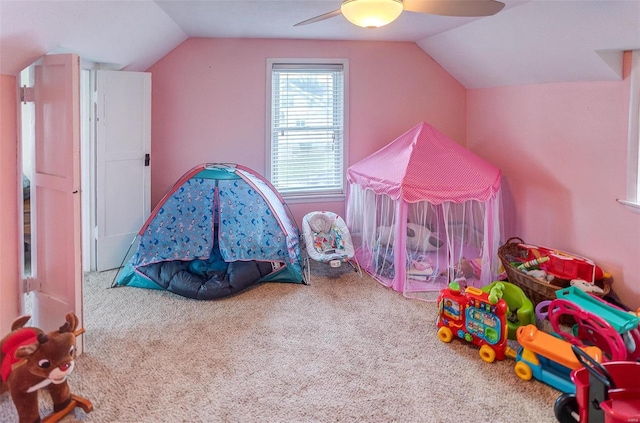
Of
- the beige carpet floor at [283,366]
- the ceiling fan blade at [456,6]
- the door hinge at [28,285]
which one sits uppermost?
the ceiling fan blade at [456,6]

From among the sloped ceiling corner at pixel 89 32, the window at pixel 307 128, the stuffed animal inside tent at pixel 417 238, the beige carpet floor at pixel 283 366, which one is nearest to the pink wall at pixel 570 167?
the stuffed animal inside tent at pixel 417 238

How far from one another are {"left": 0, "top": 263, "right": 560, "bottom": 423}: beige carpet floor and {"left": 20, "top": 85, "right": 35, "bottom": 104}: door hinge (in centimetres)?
136

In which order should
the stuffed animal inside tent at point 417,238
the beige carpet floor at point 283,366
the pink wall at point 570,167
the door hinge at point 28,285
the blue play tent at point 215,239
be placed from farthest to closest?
the stuffed animal inside tent at point 417,238 < the blue play tent at point 215,239 < the pink wall at point 570,167 < the door hinge at point 28,285 < the beige carpet floor at point 283,366

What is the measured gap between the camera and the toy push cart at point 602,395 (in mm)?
1655

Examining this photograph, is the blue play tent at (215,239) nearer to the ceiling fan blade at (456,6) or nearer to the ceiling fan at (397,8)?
the ceiling fan at (397,8)

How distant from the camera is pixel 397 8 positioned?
2.10 meters

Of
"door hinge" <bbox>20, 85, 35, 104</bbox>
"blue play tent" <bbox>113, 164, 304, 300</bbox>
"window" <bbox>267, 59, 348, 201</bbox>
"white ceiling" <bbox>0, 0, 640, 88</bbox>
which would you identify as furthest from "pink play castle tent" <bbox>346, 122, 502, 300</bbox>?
"door hinge" <bbox>20, 85, 35, 104</bbox>

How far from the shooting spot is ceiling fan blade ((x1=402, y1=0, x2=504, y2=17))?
209 cm

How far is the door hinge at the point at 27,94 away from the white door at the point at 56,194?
0.02m

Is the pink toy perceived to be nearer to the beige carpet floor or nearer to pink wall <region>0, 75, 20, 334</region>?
the beige carpet floor

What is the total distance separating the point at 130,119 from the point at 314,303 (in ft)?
7.14

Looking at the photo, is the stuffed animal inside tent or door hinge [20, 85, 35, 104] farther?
the stuffed animal inside tent

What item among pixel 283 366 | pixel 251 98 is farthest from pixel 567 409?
pixel 251 98

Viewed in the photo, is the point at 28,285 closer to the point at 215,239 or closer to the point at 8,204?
the point at 8,204
